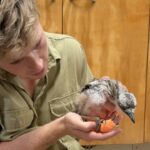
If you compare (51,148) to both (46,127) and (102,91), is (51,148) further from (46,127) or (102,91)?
(102,91)

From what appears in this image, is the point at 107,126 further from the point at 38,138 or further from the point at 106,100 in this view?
the point at 38,138

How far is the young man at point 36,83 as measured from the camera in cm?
77

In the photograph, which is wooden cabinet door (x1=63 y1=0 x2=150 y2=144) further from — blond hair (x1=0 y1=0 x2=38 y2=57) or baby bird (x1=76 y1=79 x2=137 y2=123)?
blond hair (x1=0 y1=0 x2=38 y2=57)

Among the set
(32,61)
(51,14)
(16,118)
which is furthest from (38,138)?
(51,14)

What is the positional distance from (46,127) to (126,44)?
68 centimetres

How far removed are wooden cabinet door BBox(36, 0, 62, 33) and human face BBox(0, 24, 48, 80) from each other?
23.5 inches

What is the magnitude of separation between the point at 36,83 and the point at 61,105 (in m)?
0.09

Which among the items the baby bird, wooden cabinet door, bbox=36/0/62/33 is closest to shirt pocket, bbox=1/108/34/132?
the baby bird

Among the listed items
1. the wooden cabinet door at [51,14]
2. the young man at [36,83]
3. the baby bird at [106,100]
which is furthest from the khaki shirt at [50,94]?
the wooden cabinet door at [51,14]

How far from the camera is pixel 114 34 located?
1.49 metres

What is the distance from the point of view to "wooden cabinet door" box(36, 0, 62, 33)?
142 centimetres

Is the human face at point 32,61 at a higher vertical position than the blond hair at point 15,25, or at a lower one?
lower

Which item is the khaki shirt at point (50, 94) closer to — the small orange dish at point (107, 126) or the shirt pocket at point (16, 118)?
the shirt pocket at point (16, 118)

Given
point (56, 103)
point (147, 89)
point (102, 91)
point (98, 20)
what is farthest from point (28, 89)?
point (147, 89)
